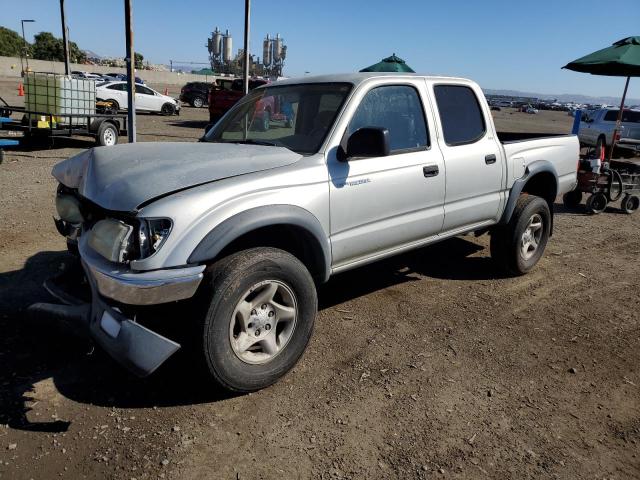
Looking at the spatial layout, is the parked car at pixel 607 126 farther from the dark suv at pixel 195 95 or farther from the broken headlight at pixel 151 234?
the dark suv at pixel 195 95

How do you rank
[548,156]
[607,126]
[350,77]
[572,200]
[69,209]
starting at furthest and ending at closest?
[607,126]
[572,200]
[548,156]
[350,77]
[69,209]

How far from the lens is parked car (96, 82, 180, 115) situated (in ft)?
73.2

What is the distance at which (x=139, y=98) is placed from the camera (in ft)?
78.6

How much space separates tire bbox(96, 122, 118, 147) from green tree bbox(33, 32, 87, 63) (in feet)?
225

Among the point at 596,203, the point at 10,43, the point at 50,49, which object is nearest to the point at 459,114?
the point at 596,203

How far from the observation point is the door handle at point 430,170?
13.5 feet

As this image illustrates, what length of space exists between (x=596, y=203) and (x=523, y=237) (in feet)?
14.2

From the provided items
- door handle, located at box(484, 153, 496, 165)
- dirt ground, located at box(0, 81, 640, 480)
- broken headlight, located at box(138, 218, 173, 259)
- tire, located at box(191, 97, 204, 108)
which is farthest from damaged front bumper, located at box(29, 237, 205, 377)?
tire, located at box(191, 97, 204, 108)

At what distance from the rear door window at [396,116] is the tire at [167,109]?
22.7 metres

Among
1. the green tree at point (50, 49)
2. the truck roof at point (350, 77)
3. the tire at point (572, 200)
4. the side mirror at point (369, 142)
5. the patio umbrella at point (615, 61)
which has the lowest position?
the tire at point (572, 200)

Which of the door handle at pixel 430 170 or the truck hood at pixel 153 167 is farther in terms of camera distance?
the door handle at pixel 430 170

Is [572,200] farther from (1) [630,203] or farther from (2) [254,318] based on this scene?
(2) [254,318]

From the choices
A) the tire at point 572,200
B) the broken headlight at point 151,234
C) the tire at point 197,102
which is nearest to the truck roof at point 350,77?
the broken headlight at point 151,234

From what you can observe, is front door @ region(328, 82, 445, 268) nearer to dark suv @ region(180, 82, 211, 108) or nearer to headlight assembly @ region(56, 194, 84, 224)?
headlight assembly @ region(56, 194, 84, 224)
